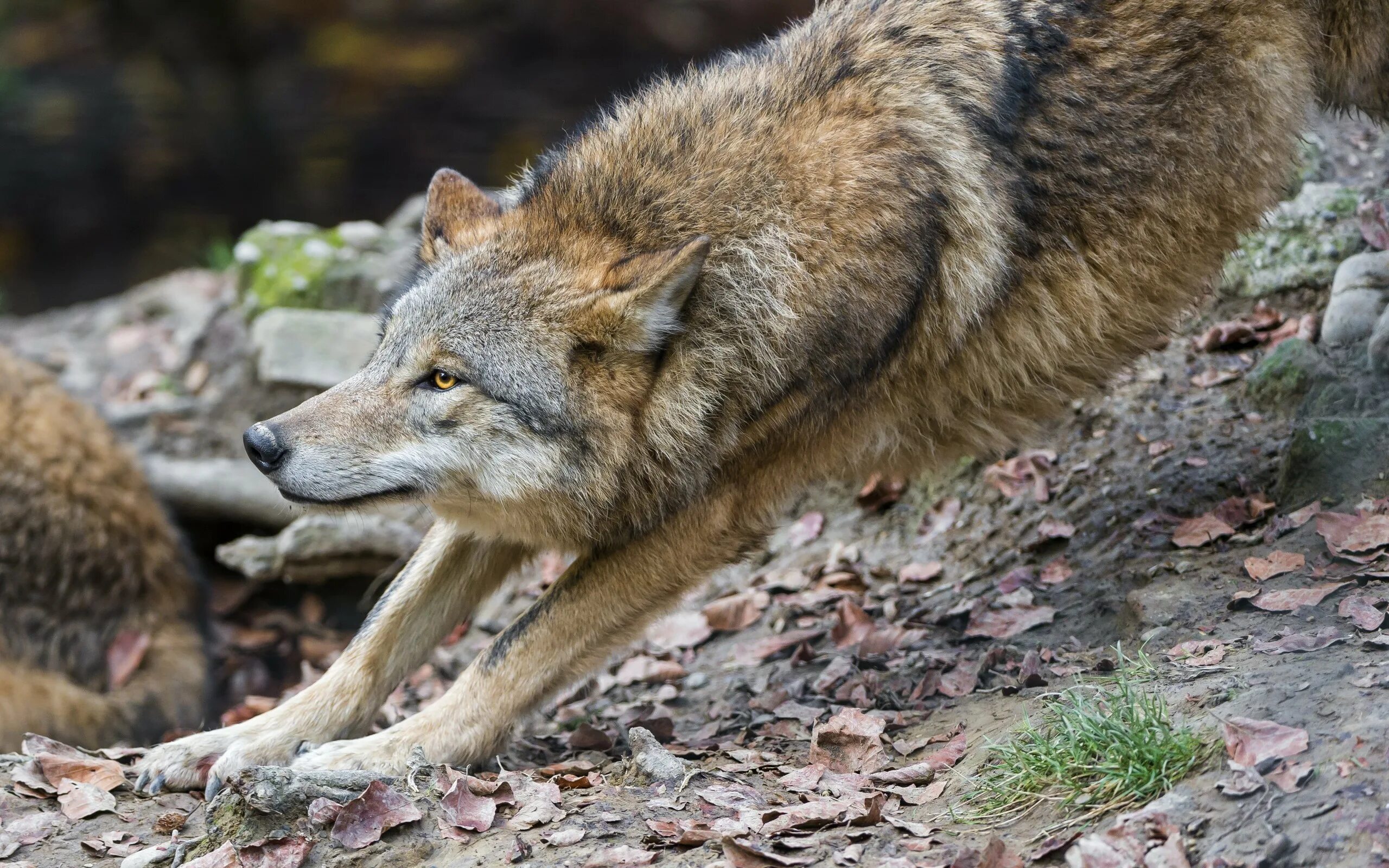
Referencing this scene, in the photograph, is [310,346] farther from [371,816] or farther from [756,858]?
[756,858]

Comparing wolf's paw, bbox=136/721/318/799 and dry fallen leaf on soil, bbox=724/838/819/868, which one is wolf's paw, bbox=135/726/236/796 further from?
dry fallen leaf on soil, bbox=724/838/819/868

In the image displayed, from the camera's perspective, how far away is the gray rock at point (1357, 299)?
522 cm

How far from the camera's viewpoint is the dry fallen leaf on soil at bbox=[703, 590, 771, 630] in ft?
19.2

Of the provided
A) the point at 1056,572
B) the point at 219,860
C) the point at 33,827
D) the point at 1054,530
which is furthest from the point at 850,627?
the point at 33,827

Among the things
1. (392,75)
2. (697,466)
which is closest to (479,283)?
(697,466)

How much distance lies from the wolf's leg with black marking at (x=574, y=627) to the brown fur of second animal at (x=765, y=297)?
1 cm

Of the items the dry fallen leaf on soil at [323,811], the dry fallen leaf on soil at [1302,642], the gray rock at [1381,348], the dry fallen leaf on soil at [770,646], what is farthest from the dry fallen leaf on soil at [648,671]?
the gray rock at [1381,348]

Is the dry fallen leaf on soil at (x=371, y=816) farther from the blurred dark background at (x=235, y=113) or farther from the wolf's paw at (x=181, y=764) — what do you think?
the blurred dark background at (x=235, y=113)

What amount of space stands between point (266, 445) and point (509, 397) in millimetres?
827

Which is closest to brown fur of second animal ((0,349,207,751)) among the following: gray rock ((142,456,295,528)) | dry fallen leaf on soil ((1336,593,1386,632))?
gray rock ((142,456,295,528))

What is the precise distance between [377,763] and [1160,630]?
2737 mm

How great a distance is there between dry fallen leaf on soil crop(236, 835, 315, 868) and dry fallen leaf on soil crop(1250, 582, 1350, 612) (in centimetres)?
315

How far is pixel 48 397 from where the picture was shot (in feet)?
21.0

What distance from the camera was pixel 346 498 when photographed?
419 centimetres
